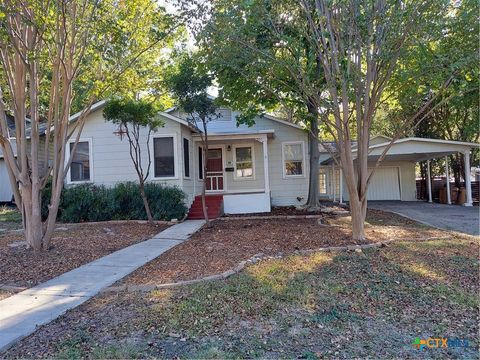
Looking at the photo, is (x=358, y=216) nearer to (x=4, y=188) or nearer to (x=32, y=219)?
(x=32, y=219)

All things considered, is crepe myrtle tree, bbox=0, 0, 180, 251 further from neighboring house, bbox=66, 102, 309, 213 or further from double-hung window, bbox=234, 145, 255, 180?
double-hung window, bbox=234, 145, 255, 180

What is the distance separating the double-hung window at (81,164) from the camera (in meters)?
12.8

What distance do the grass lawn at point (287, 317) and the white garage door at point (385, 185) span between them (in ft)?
48.7

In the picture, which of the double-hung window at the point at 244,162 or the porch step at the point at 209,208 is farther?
the double-hung window at the point at 244,162

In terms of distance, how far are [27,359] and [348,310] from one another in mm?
3122

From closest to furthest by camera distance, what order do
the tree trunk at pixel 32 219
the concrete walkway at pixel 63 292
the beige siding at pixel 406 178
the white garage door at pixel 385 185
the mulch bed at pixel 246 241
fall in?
the concrete walkway at pixel 63 292, the mulch bed at pixel 246 241, the tree trunk at pixel 32 219, the beige siding at pixel 406 178, the white garage door at pixel 385 185

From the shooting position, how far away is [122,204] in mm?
11750

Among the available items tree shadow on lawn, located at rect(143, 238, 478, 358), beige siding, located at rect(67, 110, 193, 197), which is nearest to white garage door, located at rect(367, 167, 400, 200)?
beige siding, located at rect(67, 110, 193, 197)

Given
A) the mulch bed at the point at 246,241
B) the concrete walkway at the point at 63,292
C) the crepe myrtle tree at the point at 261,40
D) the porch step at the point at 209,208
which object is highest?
the crepe myrtle tree at the point at 261,40

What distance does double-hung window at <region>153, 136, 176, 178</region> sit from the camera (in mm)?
12240

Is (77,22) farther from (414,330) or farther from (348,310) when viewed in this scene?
(414,330)

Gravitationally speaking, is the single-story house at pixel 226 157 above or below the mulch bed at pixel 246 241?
above

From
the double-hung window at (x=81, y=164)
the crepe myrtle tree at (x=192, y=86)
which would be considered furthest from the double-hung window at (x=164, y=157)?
the crepe myrtle tree at (x=192, y=86)

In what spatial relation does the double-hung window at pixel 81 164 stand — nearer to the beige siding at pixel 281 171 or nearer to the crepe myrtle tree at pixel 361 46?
the beige siding at pixel 281 171
